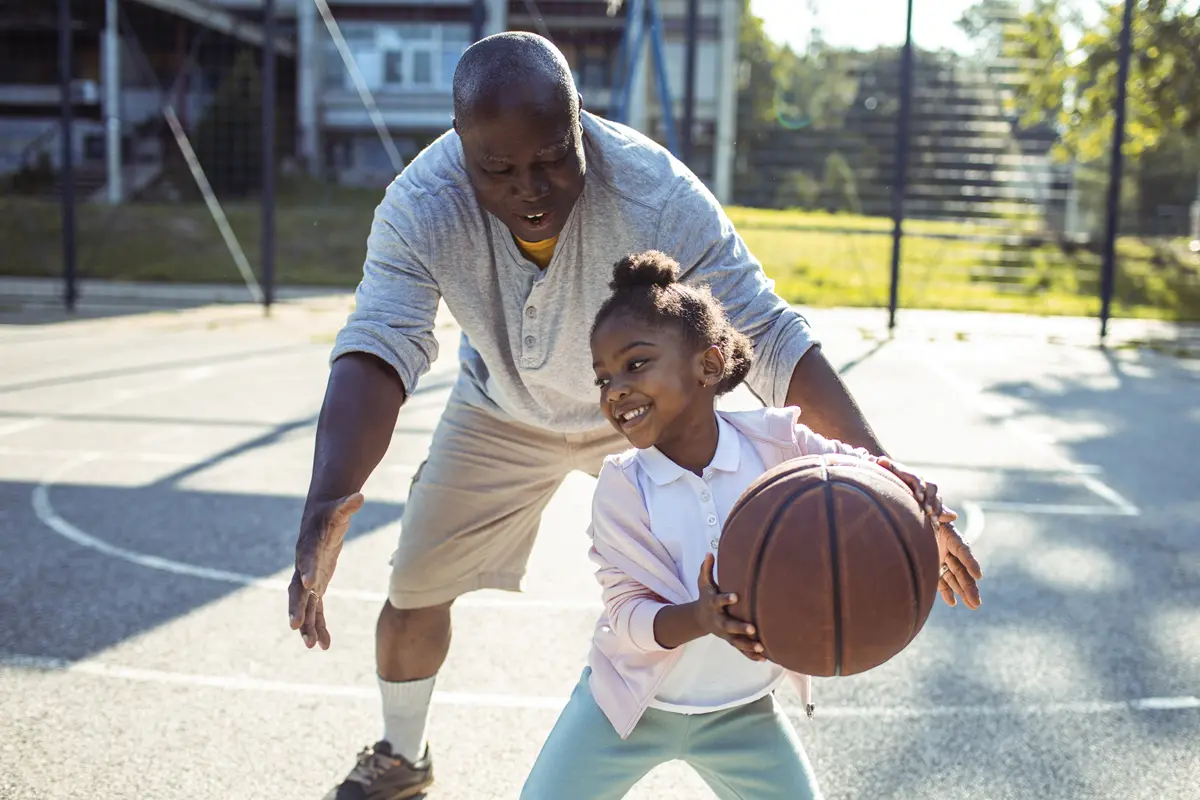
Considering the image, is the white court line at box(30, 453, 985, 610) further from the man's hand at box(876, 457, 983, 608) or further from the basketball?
the basketball

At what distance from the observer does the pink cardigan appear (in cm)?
211

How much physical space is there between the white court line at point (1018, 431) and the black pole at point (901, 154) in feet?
5.74

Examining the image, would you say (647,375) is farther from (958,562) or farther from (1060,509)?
(1060,509)

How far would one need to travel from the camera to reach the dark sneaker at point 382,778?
292 cm

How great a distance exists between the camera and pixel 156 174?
1024 inches

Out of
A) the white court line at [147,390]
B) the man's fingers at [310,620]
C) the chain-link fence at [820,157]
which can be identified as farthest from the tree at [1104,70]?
the man's fingers at [310,620]

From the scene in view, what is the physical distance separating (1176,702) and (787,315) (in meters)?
2.06

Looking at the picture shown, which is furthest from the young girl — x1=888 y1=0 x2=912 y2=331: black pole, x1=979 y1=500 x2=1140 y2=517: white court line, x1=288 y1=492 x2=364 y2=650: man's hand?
x1=888 y1=0 x2=912 y2=331: black pole

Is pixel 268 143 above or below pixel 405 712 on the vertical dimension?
above

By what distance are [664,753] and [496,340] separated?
1.09 meters

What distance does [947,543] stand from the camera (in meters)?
2.16

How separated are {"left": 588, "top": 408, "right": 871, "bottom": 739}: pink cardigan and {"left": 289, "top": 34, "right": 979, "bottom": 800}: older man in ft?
1.48

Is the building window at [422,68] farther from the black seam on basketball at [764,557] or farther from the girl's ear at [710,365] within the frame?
the black seam on basketball at [764,557]

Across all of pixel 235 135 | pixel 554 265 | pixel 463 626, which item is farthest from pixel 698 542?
pixel 235 135
